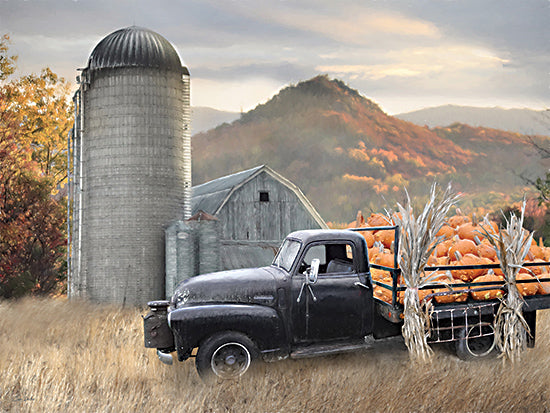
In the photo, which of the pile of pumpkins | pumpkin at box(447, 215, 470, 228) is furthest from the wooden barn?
pumpkin at box(447, 215, 470, 228)

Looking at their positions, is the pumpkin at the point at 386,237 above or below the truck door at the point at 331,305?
above

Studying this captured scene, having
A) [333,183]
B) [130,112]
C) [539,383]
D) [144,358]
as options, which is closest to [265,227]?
[130,112]

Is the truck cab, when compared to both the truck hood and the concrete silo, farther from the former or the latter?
the concrete silo

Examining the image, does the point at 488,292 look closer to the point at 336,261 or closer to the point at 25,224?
the point at 336,261

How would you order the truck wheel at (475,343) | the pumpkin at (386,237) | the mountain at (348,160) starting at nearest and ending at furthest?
1. the truck wheel at (475,343)
2. the pumpkin at (386,237)
3. the mountain at (348,160)

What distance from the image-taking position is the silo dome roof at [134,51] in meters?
15.1

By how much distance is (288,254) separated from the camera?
7.73 metres

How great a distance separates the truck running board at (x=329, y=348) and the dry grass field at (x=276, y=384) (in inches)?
8.3

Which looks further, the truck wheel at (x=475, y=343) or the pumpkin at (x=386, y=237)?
the pumpkin at (x=386, y=237)

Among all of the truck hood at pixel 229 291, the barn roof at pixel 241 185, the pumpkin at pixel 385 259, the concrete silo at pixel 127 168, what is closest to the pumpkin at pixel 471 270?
the pumpkin at pixel 385 259

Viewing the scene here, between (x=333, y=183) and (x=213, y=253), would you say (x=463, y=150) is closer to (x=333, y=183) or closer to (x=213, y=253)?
(x=333, y=183)

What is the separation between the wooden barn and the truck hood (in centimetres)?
987

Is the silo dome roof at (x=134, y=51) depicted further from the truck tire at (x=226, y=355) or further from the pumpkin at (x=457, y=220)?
the truck tire at (x=226, y=355)

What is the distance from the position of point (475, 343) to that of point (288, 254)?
9.93 feet
